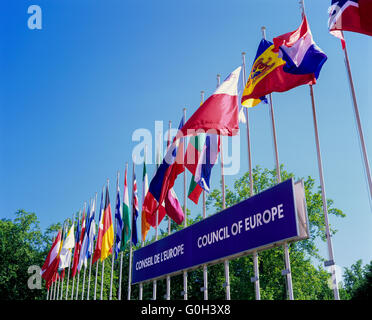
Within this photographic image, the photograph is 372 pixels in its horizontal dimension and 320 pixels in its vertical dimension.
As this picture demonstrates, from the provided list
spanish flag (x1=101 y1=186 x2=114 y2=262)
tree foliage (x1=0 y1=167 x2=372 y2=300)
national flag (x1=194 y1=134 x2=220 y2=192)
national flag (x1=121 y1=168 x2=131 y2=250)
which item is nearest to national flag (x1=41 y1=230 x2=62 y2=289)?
tree foliage (x1=0 y1=167 x2=372 y2=300)

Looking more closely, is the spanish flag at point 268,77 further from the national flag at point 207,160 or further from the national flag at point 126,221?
the national flag at point 126,221

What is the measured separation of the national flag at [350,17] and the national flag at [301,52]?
0.89 metres

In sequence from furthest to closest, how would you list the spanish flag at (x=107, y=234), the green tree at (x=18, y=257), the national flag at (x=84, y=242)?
the green tree at (x=18, y=257) → the national flag at (x=84, y=242) → the spanish flag at (x=107, y=234)

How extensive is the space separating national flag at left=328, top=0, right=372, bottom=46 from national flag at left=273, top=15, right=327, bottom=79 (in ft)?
2.91

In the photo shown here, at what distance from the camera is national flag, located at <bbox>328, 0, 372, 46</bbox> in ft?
30.6

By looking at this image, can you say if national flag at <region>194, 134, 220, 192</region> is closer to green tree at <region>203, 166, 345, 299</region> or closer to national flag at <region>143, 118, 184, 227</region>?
national flag at <region>143, 118, 184, 227</region>

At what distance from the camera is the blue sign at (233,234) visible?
10411 mm

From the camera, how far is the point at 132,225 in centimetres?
1984

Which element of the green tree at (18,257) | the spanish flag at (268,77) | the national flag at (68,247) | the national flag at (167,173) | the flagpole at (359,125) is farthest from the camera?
the green tree at (18,257)

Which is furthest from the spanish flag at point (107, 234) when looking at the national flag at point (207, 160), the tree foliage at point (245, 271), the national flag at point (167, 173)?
the national flag at point (207, 160)

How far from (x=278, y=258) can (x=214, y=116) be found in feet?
70.7
